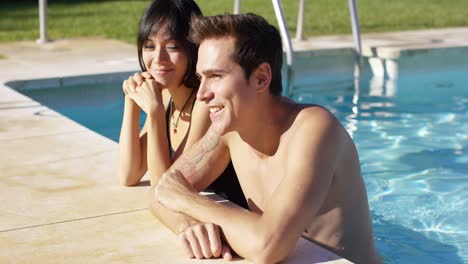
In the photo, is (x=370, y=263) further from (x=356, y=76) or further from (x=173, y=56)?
(x=356, y=76)

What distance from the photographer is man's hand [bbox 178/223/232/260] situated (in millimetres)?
2943

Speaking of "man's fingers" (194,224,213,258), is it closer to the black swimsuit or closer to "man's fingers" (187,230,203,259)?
"man's fingers" (187,230,203,259)

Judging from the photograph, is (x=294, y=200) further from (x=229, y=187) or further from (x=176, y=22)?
(x=176, y=22)

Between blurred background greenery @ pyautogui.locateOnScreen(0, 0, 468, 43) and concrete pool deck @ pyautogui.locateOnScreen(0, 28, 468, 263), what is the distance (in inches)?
169

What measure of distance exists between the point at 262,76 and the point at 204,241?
63 centimetres

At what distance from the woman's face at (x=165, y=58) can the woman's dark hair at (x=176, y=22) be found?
2 cm

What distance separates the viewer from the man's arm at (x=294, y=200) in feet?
9.02

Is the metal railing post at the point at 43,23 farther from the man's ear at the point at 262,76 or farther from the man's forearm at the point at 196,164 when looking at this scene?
the man's ear at the point at 262,76

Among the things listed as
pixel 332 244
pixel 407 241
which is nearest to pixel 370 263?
pixel 332 244

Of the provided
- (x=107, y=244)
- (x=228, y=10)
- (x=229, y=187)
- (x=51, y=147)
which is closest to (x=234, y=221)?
(x=107, y=244)

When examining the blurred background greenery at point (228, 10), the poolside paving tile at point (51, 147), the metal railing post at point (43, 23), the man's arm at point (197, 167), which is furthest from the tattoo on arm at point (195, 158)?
the blurred background greenery at point (228, 10)

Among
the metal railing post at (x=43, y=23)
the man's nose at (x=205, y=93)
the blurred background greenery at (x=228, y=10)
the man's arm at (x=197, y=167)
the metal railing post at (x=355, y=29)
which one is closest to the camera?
the man's nose at (x=205, y=93)

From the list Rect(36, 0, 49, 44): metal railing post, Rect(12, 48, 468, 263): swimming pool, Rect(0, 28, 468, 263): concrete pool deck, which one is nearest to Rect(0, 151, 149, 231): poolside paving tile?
Rect(0, 28, 468, 263): concrete pool deck

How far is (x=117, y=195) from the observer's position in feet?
12.7
